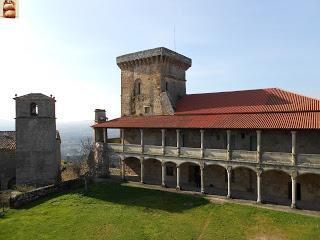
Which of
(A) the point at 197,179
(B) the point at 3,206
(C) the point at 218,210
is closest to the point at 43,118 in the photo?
(B) the point at 3,206

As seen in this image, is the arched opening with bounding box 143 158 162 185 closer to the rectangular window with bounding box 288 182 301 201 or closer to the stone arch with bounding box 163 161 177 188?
the stone arch with bounding box 163 161 177 188

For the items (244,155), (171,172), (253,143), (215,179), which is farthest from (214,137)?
(171,172)

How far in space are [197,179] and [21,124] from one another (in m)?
Answer: 22.4

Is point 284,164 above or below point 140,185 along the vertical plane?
above

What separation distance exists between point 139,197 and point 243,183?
10568mm

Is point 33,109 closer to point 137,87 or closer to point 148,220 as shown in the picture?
point 137,87

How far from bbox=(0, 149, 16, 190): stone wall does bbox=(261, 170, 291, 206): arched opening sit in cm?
3109

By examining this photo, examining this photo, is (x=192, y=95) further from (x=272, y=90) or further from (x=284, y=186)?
(x=284, y=186)

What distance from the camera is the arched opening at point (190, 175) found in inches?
1396

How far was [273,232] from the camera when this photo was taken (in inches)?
902

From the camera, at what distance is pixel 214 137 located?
3309 cm

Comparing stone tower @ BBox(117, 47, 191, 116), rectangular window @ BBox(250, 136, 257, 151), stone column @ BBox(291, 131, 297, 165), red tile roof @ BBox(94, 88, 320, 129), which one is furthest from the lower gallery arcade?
stone tower @ BBox(117, 47, 191, 116)

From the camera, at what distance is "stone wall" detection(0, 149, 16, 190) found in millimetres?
40566

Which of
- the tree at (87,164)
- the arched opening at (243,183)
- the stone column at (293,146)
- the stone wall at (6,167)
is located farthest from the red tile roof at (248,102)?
the stone wall at (6,167)
